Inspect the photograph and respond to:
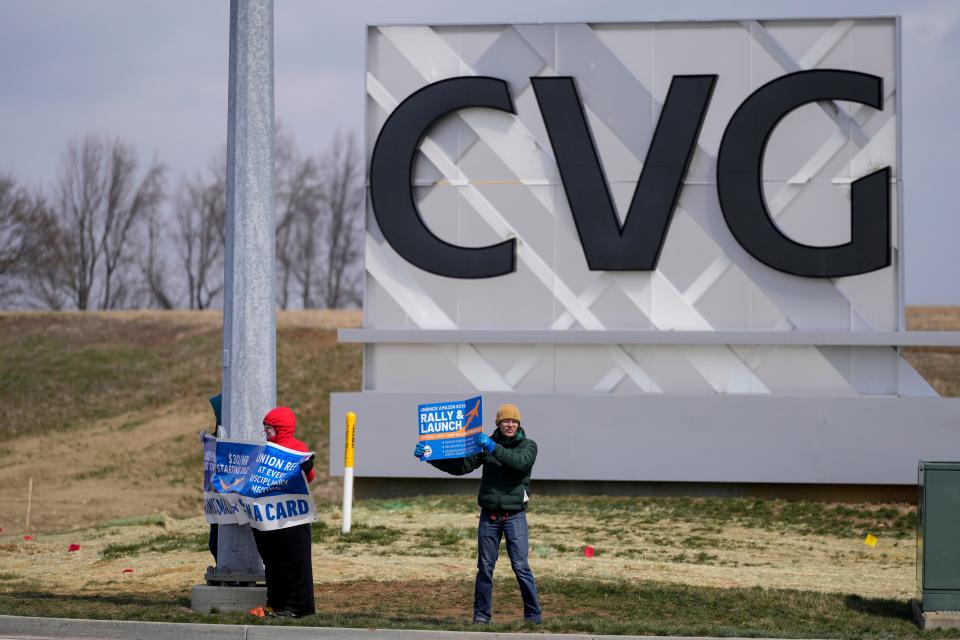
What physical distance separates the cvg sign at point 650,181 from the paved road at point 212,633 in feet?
Answer: 40.9

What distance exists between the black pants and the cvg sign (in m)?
11.8

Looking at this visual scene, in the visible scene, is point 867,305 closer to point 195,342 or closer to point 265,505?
point 265,505

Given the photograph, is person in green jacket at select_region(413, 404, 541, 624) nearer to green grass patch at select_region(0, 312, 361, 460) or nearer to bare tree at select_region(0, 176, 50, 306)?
green grass patch at select_region(0, 312, 361, 460)

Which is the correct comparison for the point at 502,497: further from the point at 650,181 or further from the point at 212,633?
the point at 650,181

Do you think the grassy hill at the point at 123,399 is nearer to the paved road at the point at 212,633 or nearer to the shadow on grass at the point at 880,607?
the paved road at the point at 212,633

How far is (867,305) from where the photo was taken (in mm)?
22672

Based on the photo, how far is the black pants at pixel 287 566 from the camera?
11.6 metres

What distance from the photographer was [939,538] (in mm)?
12258

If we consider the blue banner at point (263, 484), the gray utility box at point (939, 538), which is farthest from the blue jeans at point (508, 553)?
the gray utility box at point (939, 538)

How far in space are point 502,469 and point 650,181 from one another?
12.3 meters

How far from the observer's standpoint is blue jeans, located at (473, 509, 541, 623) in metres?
11.5

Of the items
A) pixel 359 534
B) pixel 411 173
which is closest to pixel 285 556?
pixel 359 534

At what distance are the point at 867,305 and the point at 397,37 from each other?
9352 mm

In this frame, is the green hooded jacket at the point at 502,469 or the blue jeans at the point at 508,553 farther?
the blue jeans at the point at 508,553
